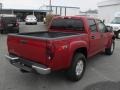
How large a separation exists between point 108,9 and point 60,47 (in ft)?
101

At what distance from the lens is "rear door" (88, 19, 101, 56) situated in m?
6.77

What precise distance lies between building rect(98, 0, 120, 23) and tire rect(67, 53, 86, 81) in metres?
26.4

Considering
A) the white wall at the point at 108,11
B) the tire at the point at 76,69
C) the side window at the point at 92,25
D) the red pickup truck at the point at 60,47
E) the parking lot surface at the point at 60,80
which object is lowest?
the parking lot surface at the point at 60,80

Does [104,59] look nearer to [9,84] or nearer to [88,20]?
[88,20]

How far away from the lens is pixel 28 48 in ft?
17.2

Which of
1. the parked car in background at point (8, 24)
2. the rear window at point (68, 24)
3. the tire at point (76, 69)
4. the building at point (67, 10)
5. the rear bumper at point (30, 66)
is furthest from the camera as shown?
the building at point (67, 10)

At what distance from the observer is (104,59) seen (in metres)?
8.62

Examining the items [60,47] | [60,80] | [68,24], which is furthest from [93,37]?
[60,47]

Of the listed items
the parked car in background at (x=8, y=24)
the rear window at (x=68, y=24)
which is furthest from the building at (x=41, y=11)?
the rear window at (x=68, y=24)

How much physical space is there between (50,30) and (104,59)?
8.80 ft

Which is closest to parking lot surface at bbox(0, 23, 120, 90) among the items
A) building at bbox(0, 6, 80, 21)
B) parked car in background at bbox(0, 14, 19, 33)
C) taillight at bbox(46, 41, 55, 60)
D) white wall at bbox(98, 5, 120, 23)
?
taillight at bbox(46, 41, 55, 60)

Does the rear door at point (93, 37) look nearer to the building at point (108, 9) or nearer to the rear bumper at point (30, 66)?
the rear bumper at point (30, 66)

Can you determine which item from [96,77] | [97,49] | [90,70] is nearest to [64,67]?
[96,77]

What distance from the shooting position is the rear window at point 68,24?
674 centimetres
